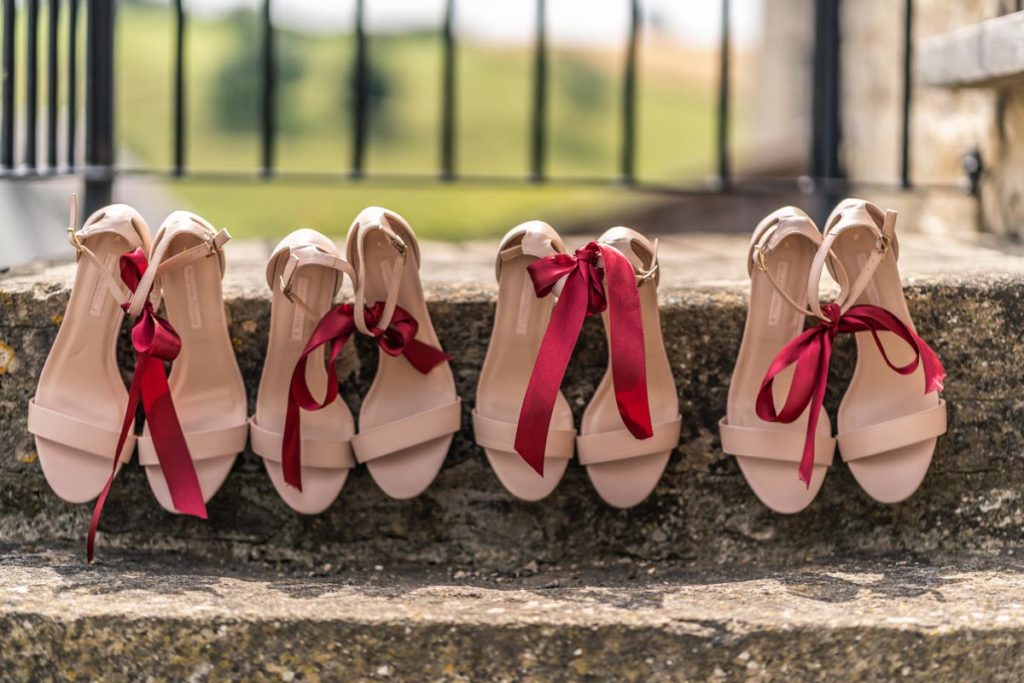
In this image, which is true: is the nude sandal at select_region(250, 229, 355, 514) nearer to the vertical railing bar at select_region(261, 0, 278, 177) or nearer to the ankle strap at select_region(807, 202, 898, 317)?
the ankle strap at select_region(807, 202, 898, 317)

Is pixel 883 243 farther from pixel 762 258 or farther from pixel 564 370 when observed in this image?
pixel 564 370

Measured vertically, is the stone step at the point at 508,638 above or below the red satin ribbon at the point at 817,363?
below

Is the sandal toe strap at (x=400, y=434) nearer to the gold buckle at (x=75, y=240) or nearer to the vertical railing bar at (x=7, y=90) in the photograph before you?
the gold buckle at (x=75, y=240)

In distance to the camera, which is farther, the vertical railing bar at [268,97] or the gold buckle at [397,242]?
the vertical railing bar at [268,97]

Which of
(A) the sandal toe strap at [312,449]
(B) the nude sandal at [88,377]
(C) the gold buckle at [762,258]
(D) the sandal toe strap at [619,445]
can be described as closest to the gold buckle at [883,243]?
(C) the gold buckle at [762,258]

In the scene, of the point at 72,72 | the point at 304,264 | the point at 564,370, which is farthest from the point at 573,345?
the point at 72,72

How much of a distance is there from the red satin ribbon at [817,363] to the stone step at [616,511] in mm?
105

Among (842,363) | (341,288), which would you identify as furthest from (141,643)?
(842,363)

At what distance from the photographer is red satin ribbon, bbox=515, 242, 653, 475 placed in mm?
1366

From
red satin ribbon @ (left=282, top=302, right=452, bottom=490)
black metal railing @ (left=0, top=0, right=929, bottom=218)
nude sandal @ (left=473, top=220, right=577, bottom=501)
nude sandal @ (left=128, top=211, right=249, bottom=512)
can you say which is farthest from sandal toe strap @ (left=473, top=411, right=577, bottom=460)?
black metal railing @ (left=0, top=0, right=929, bottom=218)

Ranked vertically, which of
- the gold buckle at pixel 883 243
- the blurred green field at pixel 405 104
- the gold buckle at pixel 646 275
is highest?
the blurred green field at pixel 405 104

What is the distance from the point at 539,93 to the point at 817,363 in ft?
3.90

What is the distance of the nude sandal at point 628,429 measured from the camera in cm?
145

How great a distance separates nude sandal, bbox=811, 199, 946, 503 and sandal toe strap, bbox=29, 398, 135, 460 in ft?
3.20
